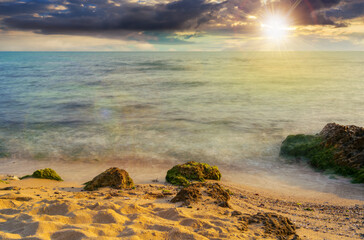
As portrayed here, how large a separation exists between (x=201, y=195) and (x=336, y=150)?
659 cm

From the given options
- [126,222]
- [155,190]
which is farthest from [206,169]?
[126,222]

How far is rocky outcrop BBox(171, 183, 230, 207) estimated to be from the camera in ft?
18.2

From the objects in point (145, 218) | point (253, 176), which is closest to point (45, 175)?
point (145, 218)

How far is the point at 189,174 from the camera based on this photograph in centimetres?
823

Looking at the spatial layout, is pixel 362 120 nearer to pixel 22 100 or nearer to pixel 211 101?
pixel 211 101

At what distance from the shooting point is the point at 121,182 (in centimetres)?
716

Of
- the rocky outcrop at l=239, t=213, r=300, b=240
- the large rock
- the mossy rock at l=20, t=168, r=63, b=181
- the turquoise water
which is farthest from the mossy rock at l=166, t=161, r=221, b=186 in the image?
the mossy rock at l=20, t=168, r=63, b=181

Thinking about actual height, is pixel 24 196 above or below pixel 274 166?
above

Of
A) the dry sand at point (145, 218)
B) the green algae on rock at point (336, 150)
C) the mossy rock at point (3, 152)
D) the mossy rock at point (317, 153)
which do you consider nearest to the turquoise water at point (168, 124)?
the mossy rock at point (3, 152)

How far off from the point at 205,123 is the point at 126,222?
13459 mm

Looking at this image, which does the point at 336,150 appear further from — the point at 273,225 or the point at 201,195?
the point at 273,225

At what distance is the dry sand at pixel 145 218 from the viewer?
4.08 meters

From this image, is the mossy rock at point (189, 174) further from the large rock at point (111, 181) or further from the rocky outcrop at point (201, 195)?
the rocky outcrop at point (201, 195)

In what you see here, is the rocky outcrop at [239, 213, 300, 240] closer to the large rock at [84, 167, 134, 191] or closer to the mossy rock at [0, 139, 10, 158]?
the large rock at [84, 167, 134, 191]
